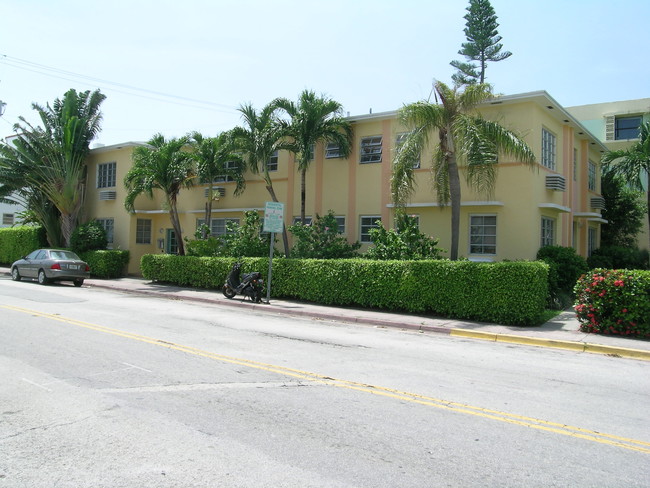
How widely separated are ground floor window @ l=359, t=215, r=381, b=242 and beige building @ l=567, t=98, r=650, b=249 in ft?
55.5

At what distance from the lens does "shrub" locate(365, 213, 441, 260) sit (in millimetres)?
15744

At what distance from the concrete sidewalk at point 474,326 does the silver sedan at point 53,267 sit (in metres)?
5.31

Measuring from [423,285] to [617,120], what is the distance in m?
23.0

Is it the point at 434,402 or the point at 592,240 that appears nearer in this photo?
the point at 434,402

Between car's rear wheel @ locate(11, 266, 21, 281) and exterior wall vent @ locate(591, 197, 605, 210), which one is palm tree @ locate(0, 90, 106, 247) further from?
exterior wall vent @ locate(591, 197, 605, 210)

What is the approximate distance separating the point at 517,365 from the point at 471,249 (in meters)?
9.22

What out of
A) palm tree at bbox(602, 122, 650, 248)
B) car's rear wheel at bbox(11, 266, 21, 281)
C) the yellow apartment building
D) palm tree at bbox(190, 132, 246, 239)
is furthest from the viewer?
car's rear wheel at bbox(11, 266, 21, 281)

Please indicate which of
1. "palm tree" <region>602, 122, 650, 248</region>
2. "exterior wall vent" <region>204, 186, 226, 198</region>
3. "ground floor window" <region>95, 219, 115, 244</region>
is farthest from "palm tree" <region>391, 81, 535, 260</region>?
"ground floor window" <region>95, 219, 115, 244</region>

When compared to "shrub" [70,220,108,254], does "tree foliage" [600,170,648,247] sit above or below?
above

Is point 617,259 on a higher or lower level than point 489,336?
higher

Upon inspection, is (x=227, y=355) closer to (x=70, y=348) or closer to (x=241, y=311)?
(x=70, y=348)

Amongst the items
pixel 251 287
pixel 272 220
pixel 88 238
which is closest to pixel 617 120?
pixel 272 220

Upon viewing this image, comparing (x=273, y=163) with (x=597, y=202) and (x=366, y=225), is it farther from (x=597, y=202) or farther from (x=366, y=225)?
(x=597, y=202)

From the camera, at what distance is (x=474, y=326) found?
1248 cm
